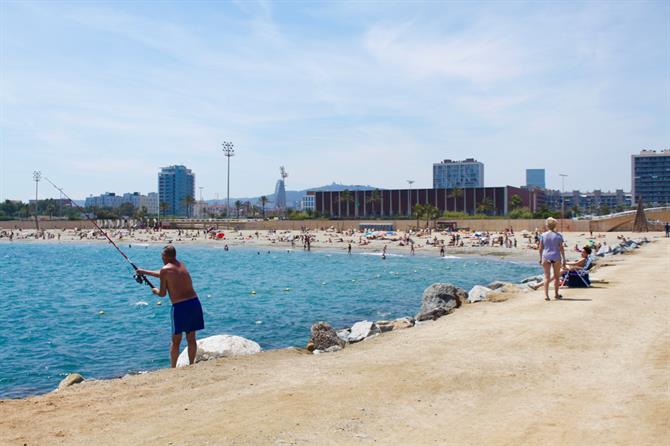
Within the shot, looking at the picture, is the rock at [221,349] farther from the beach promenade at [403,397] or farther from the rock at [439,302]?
the rock at [439,302]

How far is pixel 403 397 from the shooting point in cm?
659

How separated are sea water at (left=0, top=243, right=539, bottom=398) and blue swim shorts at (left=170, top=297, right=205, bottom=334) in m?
4.91

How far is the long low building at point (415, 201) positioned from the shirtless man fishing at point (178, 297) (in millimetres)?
106167

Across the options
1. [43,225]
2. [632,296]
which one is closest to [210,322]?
[632,296]

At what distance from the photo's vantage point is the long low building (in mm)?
115062

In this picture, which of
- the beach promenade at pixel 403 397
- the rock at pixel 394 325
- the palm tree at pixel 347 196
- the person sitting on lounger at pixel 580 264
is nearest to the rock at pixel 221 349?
the beach promenade at pixel 403 397

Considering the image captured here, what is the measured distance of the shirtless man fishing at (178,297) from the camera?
8.85 metres

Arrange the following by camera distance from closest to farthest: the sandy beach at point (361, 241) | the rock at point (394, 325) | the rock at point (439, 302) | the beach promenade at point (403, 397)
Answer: the beach promenade at point (403, 397) → the rock at point (394, 325) → the rock at point (439, 302) → the sandy beach at point (361, 241)

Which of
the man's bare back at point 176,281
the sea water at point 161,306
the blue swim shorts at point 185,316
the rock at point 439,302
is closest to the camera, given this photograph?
the man's bare back at point 176,281

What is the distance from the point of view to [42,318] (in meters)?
23.1

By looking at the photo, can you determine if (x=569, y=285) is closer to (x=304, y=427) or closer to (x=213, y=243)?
(x=304, y=427)

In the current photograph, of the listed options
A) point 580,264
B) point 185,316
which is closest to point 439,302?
point 580,264

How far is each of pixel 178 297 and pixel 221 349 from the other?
1.93 meters

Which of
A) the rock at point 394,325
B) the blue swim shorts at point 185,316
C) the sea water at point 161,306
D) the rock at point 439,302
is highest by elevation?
the blue swim shorts at point 185,316
